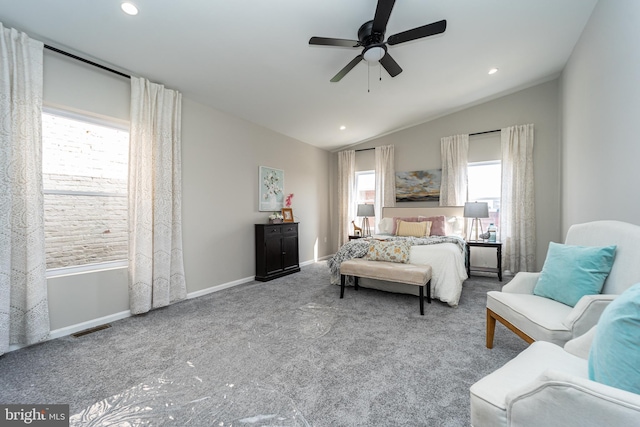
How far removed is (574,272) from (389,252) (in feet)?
6.24

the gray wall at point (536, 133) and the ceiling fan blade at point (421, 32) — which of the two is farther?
the gray wall at point (536, 133)

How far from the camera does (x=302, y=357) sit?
2104 mm

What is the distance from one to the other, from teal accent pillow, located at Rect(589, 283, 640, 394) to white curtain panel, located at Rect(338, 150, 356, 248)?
217 inches

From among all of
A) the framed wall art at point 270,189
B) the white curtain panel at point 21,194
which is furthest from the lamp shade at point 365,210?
the white curtain panel at point 21,194

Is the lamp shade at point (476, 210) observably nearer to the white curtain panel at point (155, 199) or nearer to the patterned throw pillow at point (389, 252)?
the patterned throw pillow at point (389, 252)

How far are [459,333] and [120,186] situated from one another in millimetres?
3917

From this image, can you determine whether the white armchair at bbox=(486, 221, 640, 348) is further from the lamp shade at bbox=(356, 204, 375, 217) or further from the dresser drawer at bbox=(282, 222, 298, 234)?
the lamp shade at bbox=(356, 204, 375, 217)

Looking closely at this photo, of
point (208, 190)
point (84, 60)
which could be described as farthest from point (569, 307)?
point (84, 60)

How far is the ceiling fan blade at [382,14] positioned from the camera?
1.94 meters

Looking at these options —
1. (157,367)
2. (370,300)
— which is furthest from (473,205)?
(157,367)

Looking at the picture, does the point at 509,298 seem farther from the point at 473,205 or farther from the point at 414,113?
the point at 414,113

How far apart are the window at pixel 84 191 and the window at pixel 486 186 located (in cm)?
554

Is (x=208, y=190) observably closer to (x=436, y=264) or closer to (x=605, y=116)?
(x=436, y=264)

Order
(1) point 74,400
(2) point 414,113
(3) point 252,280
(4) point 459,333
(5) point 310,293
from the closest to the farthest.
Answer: (1) point 74,400, (4) point 459,333, (5) point 310,293, (3) point 252,280, (2) point 414,113
